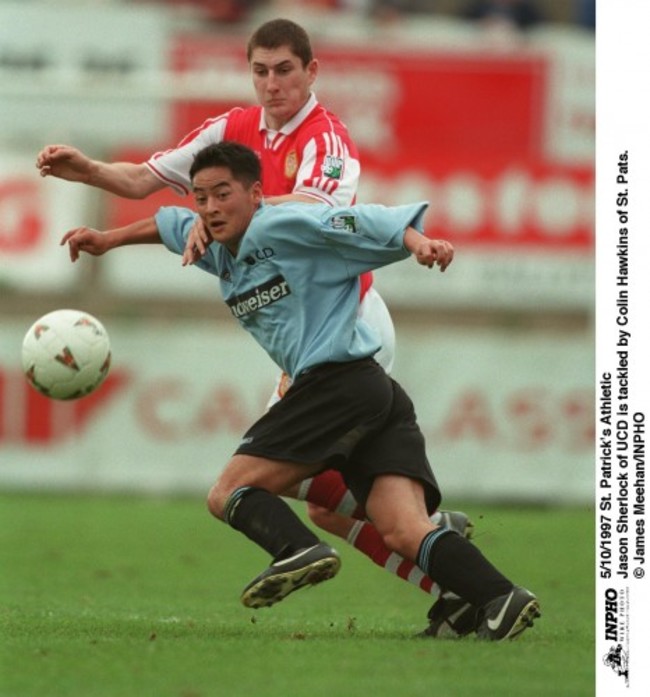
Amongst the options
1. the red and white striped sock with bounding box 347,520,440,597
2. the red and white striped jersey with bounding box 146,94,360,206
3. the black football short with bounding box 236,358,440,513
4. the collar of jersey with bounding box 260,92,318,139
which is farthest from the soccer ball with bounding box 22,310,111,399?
the red and white striped sock with bounding box 347,520,440,597

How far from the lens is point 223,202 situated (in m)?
7.21

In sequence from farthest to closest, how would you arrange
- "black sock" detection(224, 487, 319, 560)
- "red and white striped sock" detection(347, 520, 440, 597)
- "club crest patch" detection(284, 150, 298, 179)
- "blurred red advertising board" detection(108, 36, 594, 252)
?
"blurred red advertising board" detection(108, 36, 594, 252), "club crest patch" detection(284, 150, 298, 179), "red and white striped sock" detection(347, 520, 440, 597), "black sock" detection(224, 487, 319, 560)

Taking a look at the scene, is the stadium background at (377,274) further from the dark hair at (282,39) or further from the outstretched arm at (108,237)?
the outstretched arm at (108,237)

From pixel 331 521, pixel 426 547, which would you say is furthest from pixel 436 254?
pixel 331 521

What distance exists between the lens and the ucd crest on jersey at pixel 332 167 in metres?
7.93

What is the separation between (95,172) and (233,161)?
108 cm

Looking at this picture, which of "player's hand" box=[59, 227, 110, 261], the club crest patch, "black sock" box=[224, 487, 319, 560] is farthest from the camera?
the club crest patch

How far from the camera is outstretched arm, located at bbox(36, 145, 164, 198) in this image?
7.88 metres

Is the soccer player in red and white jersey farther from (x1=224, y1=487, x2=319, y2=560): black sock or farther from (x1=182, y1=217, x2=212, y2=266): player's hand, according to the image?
(x1=224, y1=487, x2=319, y2=560): black sock

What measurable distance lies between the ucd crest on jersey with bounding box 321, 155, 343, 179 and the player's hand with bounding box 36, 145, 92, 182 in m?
1.06

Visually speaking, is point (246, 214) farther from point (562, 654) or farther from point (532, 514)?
point (532, 514)

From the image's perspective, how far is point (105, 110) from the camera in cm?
1748
